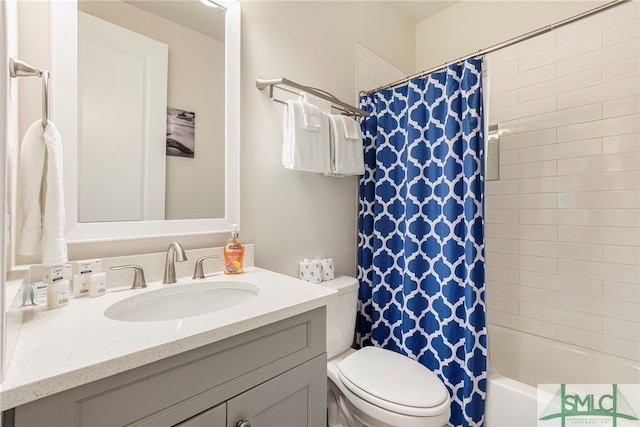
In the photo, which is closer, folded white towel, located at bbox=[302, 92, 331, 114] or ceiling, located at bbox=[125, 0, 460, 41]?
ceiling, located at bbox=[125, 0, 460, 41]

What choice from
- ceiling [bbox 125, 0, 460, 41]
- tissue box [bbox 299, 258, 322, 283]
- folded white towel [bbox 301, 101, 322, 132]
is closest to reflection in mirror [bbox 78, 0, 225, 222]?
ceiling [bbox 125, 0, 460, 41]

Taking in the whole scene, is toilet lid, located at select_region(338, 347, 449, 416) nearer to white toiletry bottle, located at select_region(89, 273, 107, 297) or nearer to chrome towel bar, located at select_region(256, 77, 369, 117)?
white toiletry bottle, located at select_region(89, 273, 107, 297)

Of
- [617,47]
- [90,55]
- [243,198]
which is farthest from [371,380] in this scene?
[617,47]

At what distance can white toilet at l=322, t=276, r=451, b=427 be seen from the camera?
1.07 metres

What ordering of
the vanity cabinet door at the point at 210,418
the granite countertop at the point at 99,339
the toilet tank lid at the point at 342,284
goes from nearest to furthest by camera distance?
1. the granite countertop at the point at 99,339
2. the vanity cabinet door at the point at 210,418
3. the toilet tank lid at the point at 342,284

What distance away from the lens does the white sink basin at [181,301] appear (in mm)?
931

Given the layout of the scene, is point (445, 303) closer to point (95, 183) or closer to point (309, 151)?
point (309, 151)

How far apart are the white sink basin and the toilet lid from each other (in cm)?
57

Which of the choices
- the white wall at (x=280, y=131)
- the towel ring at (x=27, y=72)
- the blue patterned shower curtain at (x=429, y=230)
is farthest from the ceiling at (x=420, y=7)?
the towel ring at (x=27, y=72)

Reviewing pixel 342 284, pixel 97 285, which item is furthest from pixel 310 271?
pixel 97 285

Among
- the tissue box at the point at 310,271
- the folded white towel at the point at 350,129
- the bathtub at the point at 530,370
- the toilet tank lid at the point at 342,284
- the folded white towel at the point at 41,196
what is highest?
the folded white towel at the point at 350,129

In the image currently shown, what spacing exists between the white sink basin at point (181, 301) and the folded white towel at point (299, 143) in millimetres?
623

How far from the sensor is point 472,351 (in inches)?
52.7

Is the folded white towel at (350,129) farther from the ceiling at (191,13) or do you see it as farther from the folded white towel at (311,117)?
the ceiling at (191,13)
